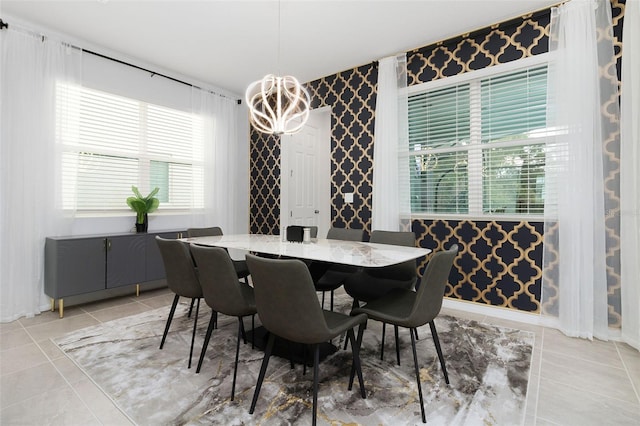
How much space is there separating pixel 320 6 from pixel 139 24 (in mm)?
1926

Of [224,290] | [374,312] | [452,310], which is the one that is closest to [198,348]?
[224,290]

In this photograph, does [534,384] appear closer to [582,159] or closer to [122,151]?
[582,159]

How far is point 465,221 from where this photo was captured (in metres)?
3.54

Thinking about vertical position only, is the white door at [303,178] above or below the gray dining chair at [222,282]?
above

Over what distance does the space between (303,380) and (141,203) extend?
123 inches

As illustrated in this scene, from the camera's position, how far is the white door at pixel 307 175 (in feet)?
16.8

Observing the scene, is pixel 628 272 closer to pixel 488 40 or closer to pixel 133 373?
pixel 488 40

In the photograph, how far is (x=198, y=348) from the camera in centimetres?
251

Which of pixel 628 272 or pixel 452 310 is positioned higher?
pixel 628 272

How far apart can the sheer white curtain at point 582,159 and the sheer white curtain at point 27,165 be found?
507 centimetres

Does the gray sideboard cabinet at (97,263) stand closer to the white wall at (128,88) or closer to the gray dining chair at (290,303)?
the white wall at (128,88)

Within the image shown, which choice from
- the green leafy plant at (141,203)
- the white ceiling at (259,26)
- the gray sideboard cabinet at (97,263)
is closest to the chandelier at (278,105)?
the white ceiling at (259,26)

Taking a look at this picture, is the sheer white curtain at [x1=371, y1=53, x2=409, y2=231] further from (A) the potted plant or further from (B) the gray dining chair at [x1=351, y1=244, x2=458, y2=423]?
(A) the potted plant

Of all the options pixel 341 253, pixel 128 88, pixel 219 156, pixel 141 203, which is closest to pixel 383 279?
pixel 341 253
